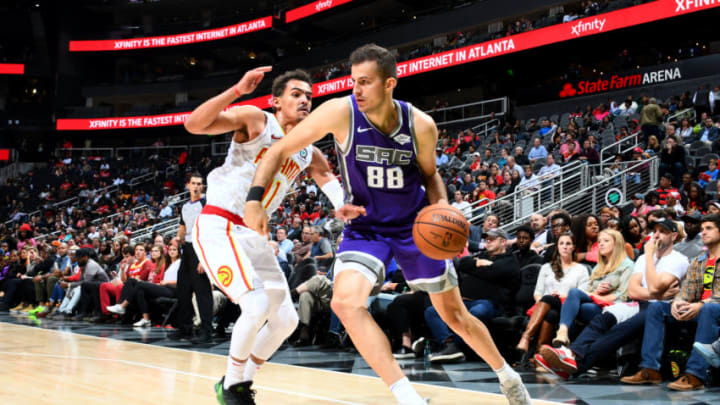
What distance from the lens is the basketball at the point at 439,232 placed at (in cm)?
305

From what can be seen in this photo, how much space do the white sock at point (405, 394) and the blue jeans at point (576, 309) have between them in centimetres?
284

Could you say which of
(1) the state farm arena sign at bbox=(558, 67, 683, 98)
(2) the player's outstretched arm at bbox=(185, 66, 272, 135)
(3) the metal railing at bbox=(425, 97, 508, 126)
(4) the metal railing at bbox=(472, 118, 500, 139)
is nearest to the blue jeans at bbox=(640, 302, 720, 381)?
(2) the player's outstretched arm at bbox=(185, 66, 272, 135)

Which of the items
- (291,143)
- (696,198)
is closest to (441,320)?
(291,143)

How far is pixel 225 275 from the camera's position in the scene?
371 centimetres

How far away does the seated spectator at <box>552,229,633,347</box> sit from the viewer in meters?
5.46

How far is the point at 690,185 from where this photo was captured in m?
9.13

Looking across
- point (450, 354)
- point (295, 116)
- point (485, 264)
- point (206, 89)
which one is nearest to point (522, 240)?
point (485, 264)

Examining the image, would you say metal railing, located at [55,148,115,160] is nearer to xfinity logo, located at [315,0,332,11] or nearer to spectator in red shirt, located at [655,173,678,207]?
xfinity logo, located at [315,0,332,11]

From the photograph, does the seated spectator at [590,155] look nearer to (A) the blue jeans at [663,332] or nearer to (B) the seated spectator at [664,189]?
(B) the seated spectator at [664,189]

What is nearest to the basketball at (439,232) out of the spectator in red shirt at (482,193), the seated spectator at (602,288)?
Result: the seated spectator at (602,288)

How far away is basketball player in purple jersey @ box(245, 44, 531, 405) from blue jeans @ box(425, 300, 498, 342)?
2.65 meters

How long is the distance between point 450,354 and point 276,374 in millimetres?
1626

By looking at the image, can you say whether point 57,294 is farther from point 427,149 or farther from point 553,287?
point 427,149

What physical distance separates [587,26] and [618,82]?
175 centimetres
